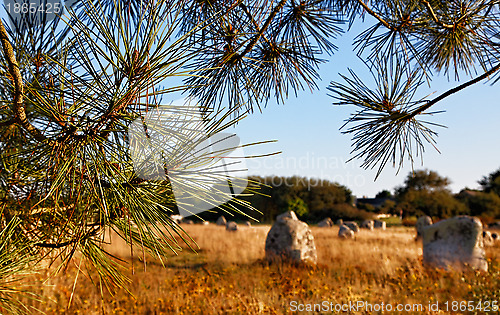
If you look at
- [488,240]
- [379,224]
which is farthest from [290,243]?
[379,224]

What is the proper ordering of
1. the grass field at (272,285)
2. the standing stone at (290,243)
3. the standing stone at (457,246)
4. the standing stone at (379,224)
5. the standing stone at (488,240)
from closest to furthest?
1. the grass field at (272,285)
2. the standing stone at (457,246)
3. the standing stone at (290,243)
4. the standing stone at (488,240)
5. the standing stone at (379,224)

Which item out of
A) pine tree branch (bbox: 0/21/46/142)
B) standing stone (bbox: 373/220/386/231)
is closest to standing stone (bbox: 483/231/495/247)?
standing stone (bbox: 373/220/386/231)

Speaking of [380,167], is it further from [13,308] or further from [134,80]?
[13,308]

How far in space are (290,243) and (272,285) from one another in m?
1.60

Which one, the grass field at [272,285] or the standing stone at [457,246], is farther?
the standing stone at [457,246]

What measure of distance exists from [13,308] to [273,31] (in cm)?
239

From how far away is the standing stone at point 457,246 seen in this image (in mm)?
6316

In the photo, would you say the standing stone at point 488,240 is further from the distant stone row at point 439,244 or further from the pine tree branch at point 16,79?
the pine tree branch at point 16,79

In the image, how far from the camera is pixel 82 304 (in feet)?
14.8

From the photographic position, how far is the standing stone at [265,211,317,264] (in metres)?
7.11

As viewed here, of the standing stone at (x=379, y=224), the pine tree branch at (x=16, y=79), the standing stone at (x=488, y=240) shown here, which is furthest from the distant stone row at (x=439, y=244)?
the standing stone at (x=379, y=224)

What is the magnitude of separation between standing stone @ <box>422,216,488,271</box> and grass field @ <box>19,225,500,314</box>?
0.83ft

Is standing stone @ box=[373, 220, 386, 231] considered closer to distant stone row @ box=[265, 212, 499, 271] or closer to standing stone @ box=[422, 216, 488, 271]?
distant stone row @ box=[265, 212, 499, 271]

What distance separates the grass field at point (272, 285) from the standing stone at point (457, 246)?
0.25m
